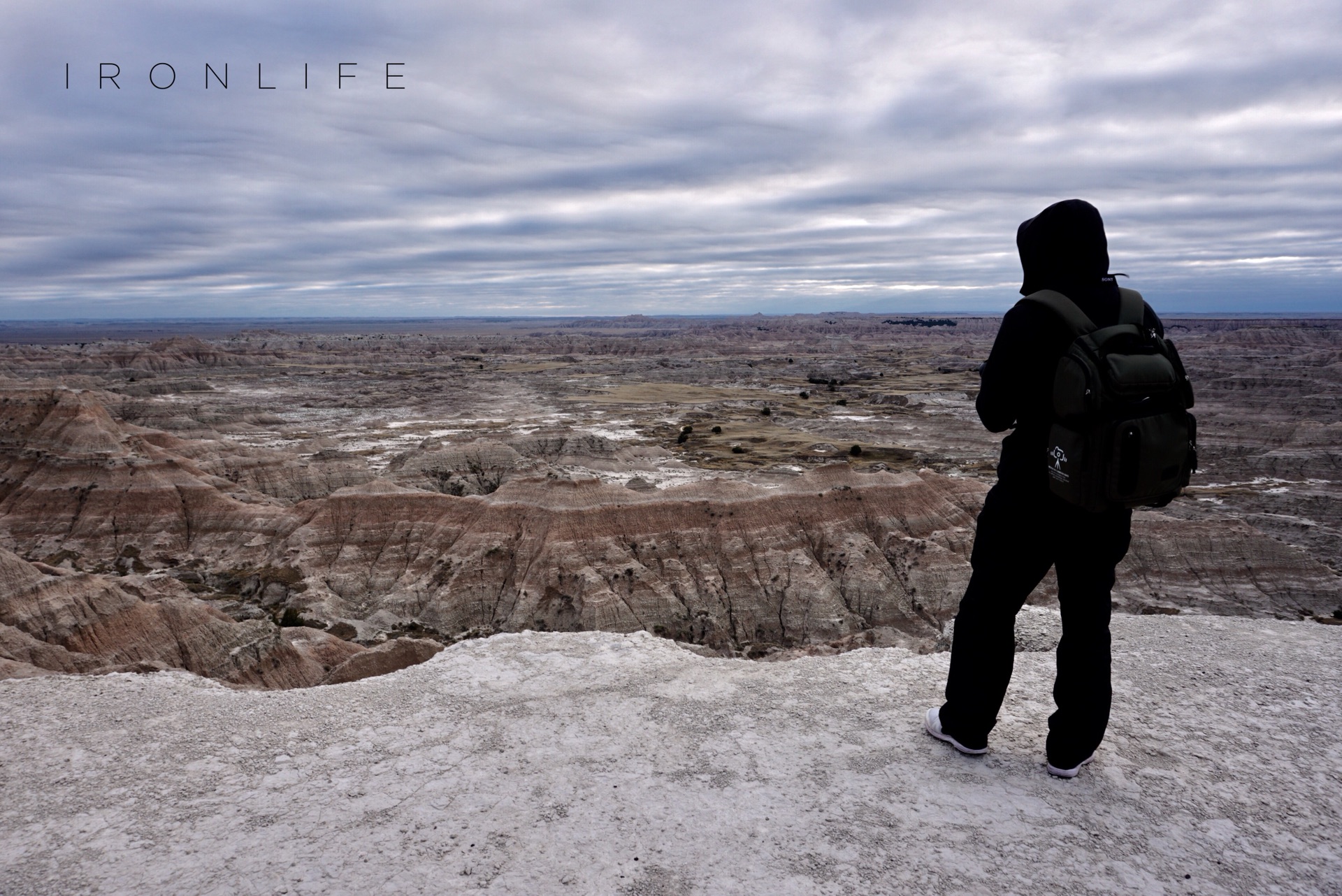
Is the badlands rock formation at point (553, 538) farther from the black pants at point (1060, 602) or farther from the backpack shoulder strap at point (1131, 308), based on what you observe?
the backpack shoulder strap at point (1131, 308)

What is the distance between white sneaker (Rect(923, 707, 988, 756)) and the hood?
290cm

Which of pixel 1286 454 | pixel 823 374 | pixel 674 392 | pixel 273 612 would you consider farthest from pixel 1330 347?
pixel 273 612

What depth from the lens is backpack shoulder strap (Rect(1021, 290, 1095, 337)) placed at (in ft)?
12.8

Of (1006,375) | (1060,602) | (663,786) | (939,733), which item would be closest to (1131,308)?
(1006,375)

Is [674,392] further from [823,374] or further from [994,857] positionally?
[994,857]

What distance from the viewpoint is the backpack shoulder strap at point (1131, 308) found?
13.1ft

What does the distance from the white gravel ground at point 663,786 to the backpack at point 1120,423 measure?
1895 mm

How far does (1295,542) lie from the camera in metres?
36.1

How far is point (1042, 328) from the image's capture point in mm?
3975

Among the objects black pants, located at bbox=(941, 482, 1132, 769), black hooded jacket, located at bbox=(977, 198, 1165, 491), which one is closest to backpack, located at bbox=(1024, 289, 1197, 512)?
black hooded jacket, located at bbox=(977, 198, 1165, 491)

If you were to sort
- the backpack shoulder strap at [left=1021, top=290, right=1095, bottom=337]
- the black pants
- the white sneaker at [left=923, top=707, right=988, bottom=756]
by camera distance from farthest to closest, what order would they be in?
the white sneaker at [left=923, top=707, right=988, bottom=756] < the black pants < the backpack shoulder strap at [left=1021, top=290, right=1095, bottom=337]

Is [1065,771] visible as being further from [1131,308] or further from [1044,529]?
[1131,308]

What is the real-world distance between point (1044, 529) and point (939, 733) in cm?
164

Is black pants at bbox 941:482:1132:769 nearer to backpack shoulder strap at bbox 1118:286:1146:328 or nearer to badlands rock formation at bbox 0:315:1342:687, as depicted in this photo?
backpack shoulder strap at bbox 1118:286:1146:328
